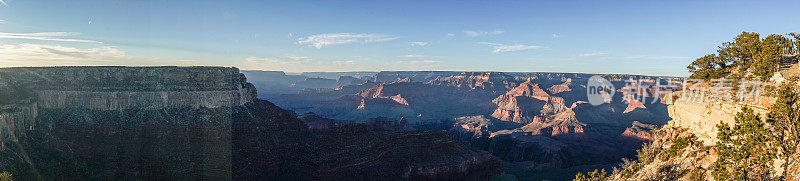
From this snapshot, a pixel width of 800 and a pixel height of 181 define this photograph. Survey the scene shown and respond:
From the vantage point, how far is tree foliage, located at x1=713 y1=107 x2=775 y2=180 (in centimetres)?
1612

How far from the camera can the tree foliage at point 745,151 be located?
16125mm

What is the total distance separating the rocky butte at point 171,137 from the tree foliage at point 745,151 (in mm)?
42724

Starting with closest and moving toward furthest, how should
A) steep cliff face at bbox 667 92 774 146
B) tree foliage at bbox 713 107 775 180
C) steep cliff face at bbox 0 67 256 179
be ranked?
tree foliage at bbox 713 107 775 180, steep cliff face at bbox 667 92 774 146, steep cliff face at bbox 0 67 256 179

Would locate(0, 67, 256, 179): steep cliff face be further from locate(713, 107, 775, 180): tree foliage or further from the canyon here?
locate(713, 107, 775, 180): tree foliage

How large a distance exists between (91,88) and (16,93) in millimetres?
7434

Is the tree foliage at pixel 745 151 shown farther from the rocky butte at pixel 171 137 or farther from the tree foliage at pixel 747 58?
the rocky butte at pixel 171 137

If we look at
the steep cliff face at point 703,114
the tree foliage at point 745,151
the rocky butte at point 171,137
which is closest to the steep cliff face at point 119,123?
the rocky butte at point 171,137

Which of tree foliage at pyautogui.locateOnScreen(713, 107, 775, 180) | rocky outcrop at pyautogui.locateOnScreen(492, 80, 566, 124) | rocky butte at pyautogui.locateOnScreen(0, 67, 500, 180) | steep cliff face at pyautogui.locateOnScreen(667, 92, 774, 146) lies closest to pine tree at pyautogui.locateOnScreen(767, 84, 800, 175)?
tree foliage at pyautogui.locateOnScreen(713, 107, 775, 180)

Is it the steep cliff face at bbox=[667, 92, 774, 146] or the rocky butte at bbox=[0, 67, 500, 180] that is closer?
the steep cliff face at bbox=[667, 92, 774, 146]

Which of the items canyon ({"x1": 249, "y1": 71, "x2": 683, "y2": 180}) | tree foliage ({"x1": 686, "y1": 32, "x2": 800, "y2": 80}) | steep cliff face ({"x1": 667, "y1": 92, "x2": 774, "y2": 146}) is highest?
tree foliage ({"x1": 686, "y1": 32, "x2": 800, "y2": 80})

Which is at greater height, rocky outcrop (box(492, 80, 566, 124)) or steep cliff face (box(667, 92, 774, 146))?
steep cliff face (box(667, 92, 774, 146))

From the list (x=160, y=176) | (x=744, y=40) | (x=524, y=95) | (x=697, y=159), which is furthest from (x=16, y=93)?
(x=524, y=95)

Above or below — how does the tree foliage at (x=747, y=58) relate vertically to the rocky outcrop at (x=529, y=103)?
above

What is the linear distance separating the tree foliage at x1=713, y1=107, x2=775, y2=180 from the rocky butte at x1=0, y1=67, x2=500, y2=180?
42724 millimetres
